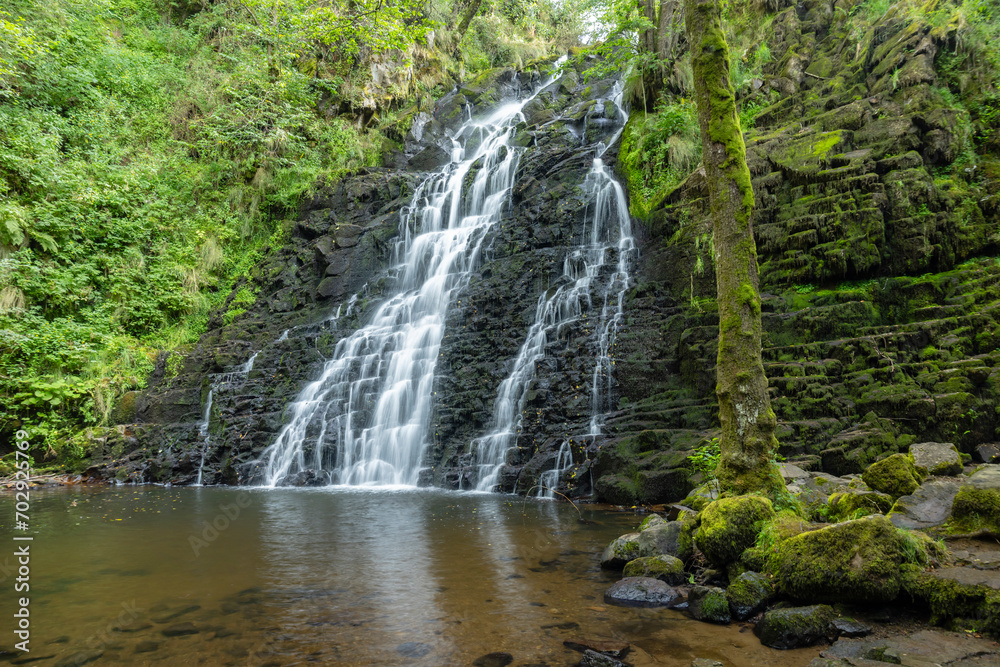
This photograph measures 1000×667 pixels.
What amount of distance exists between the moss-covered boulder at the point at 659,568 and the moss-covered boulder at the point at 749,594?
531 mm

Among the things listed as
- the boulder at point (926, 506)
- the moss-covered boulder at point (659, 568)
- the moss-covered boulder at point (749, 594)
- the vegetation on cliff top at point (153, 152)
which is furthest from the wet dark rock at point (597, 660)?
the vegetation on cliff top at point (153, 152)

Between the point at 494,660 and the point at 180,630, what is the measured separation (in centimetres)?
221

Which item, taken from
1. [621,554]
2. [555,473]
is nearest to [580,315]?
[555,473]

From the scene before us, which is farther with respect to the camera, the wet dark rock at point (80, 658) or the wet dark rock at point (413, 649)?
the wet dark rock at point (413, 649)

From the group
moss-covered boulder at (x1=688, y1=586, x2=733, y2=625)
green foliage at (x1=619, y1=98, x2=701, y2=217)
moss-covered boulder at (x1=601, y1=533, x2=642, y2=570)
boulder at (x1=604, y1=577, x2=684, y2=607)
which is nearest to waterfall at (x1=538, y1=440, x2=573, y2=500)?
moss-covered boulder at (x1=601, y1=533, x2=642, y2=570)

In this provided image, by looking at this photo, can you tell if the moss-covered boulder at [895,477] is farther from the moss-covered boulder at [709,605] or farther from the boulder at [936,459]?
the moss-covered boulder at [709,605]

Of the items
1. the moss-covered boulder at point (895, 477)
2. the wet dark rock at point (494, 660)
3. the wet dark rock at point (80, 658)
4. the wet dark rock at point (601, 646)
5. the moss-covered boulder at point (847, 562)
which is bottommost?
the wet dark rock at point (80, 658)

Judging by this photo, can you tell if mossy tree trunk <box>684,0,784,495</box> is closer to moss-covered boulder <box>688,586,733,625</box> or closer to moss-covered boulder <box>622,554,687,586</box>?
moss-covered boulder <box>622,554,687,586</box>

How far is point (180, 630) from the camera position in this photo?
3.60 m

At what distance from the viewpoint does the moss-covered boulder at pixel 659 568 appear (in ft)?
13.7

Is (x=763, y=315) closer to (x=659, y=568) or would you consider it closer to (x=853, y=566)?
(x=659, y=568)

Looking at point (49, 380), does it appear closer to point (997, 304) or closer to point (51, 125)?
point (51, 125)

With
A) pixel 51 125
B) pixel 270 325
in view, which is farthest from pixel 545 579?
pixel 51 125

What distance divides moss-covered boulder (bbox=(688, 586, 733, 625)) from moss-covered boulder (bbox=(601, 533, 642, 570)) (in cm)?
90
